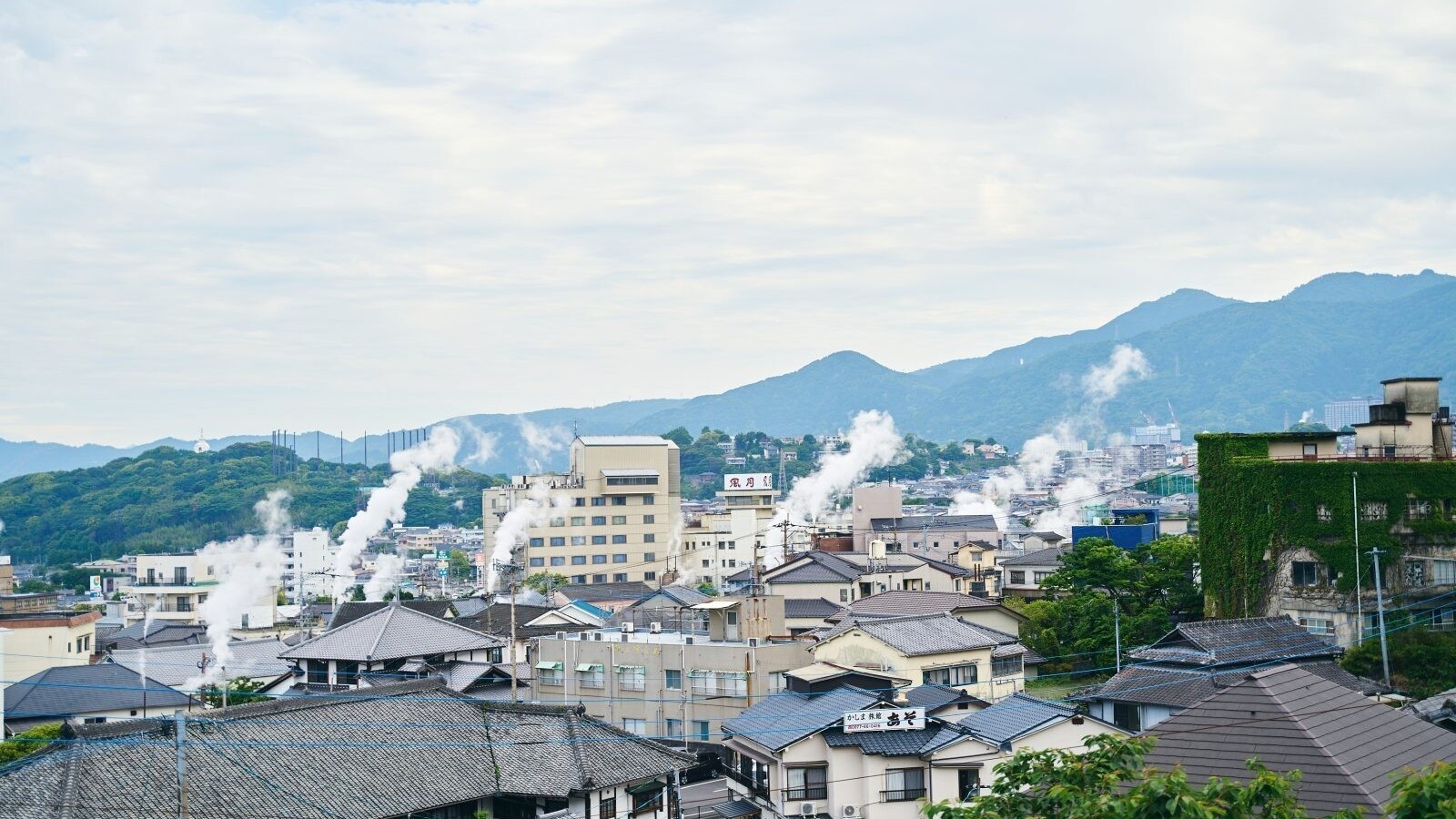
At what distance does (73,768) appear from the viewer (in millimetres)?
17703

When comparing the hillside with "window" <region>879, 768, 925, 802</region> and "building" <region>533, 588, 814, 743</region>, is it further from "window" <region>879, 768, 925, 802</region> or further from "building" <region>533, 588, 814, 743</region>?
"window" <region>879, 768, 925, 802</region>

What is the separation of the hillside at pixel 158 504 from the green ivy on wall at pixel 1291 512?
97541mm

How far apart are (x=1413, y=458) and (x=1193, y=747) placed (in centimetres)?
2266

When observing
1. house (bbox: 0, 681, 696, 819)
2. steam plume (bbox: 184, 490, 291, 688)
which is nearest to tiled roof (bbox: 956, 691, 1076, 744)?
house (bbox: 0, 681, 696, 819)

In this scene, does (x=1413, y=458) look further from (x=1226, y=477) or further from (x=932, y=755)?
(x=932, y=755)

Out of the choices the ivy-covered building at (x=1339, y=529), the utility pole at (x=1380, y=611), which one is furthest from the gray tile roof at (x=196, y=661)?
the utility pole at (x=1380, y=611)

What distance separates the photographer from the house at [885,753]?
72.1 feet

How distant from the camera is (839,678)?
26875 millimetres

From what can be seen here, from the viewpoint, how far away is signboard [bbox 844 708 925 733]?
23047 mm

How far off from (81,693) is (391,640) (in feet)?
25.7

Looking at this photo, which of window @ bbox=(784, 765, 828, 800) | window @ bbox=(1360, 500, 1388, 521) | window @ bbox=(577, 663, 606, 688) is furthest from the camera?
window @ bbox=(577, 663, 606, 688)

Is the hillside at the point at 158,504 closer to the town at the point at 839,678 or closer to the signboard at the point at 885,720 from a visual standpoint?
the town at the point at 839,678

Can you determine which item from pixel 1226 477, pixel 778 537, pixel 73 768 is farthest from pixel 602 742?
pixel 778 537

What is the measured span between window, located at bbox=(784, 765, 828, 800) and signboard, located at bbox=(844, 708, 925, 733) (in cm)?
108
